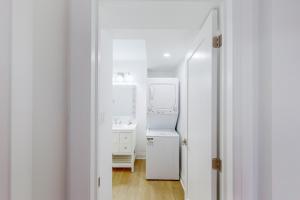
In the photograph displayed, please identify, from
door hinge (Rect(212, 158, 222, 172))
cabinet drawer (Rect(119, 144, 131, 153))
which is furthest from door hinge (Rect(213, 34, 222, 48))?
cabinet drawer (Rect(119, 144, 131, 153))

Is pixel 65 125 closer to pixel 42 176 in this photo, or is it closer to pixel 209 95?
pixel 42 176

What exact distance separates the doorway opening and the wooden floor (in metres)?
0.02

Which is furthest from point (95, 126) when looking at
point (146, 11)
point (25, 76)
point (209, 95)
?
point (146, 11)

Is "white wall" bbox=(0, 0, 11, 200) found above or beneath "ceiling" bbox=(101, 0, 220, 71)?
beneath

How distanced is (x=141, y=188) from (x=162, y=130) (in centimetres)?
116

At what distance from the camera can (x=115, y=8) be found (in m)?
1.27

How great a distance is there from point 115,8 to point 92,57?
51 cm

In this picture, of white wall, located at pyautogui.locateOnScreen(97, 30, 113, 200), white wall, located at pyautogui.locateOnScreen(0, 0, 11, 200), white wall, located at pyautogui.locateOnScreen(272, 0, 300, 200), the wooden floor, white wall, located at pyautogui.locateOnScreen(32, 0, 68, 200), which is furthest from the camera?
the wooden floor

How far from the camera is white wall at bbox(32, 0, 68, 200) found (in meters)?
0.80

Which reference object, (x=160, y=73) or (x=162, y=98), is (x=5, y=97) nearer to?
(x=162, y=98)

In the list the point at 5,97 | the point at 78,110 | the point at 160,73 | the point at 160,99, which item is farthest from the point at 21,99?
the point at 160,73

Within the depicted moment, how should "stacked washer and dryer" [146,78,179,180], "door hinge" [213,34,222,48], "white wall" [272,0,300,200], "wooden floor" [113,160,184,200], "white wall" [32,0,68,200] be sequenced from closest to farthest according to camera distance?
"white wall" [32,0,68,200] < "white wall" [272,0,300,200] < "door hinge" [213,34,222,48] < "wooden floor" [113,160,184,200] < "stacked washer and dryer" [146,78,179,180]

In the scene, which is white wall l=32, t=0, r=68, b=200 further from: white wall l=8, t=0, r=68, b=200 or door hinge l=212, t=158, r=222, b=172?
door hinge l=212, t=158, r=222, b=172

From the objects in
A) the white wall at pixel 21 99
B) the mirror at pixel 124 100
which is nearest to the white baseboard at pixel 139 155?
the mirror at pixel 124 100
